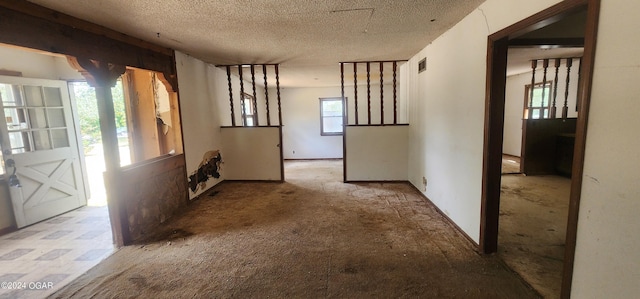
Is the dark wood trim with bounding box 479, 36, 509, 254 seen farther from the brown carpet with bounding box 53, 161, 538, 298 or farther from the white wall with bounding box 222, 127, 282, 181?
the white wall with bounding box 222, 127, 282, 181

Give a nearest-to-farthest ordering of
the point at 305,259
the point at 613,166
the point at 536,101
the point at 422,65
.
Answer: the point at 613,166, the point at 305,259, the point at 422,65, the point at 536,101

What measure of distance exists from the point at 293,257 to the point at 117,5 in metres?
2.60

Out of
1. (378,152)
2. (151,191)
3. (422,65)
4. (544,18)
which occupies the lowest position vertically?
(151,191)

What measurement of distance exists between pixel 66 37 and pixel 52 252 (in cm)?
212

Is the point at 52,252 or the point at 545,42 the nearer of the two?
the point at 52,252

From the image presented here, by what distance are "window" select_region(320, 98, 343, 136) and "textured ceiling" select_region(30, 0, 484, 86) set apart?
3981 mm

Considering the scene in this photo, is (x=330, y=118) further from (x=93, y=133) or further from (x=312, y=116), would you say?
(x=93, y=133)

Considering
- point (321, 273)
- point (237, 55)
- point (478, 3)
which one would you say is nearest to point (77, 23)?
point (237, 55)

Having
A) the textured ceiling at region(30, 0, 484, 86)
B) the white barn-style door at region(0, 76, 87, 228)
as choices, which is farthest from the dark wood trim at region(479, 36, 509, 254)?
the white barn-style door at region(0, 76, 87, 228)

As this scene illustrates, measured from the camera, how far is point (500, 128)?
7.58 ft

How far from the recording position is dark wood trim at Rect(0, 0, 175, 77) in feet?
6.58

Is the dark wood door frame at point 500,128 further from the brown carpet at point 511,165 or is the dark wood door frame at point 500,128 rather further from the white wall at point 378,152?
the brown carpet at point 511,165

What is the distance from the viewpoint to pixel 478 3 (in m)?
2.35

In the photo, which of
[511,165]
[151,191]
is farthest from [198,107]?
[511,165]
